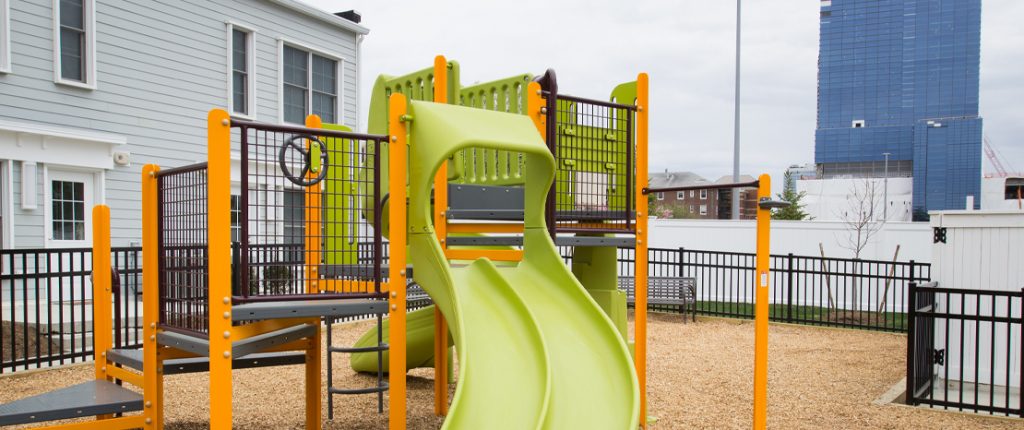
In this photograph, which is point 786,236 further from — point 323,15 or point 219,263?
point 219,263

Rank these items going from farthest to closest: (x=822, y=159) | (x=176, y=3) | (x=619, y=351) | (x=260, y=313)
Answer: (x=822, y=159), (x=176, y=3), (x=619, y=351), (x=260, y=313)

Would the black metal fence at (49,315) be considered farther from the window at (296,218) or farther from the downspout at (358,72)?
the downspout at (358,72)

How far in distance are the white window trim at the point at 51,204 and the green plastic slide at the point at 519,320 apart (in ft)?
29.2

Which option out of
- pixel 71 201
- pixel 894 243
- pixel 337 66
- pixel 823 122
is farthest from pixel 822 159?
pixel 71 201

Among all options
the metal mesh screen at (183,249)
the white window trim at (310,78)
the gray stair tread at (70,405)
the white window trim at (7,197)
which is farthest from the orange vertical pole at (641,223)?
the white window trim at (310,78)

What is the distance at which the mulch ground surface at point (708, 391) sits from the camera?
6.17 meters

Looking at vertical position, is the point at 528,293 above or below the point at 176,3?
below

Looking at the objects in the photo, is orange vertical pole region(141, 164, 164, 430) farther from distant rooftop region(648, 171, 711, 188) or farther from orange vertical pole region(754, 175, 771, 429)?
distant rooftop region(648, 171, 711, 188)

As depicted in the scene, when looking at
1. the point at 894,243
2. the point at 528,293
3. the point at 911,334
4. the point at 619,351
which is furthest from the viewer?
the point at 894,243

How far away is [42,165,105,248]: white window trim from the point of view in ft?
35.4

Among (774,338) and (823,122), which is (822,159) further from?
(774,338)

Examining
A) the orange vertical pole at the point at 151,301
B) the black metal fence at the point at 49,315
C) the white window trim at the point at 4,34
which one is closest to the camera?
the orange vertical pole at the point at 151,301

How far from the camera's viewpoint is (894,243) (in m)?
17.9

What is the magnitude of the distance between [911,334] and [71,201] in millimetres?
11719
